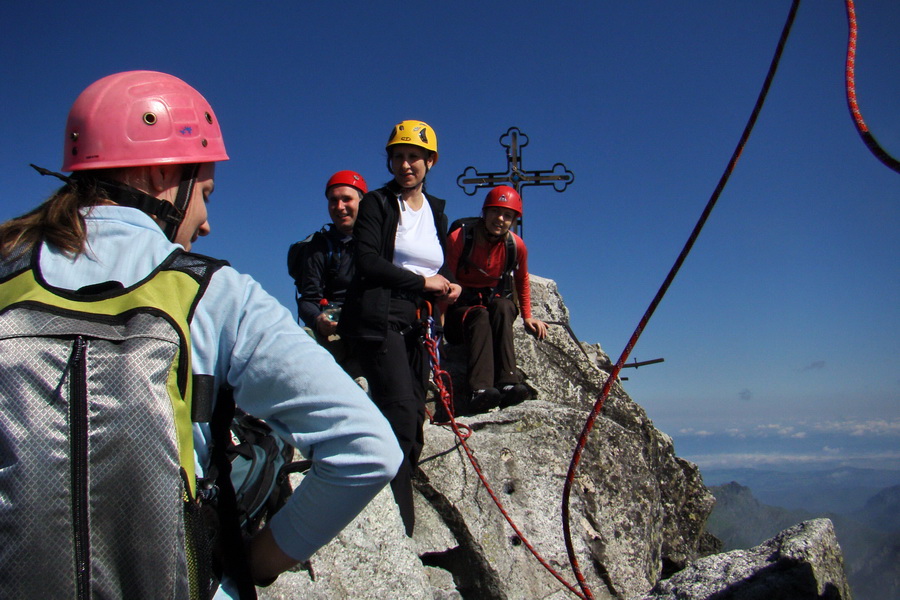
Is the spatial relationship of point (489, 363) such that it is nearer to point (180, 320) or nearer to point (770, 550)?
point (770, 550)

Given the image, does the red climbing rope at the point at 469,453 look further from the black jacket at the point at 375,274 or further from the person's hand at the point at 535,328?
the person's hand at the point at 535,328

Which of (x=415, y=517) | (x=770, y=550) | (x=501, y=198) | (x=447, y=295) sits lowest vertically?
(x=415, y=517)

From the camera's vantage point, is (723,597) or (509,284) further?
(509,284)

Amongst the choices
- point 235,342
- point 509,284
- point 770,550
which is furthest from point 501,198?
point 235,342

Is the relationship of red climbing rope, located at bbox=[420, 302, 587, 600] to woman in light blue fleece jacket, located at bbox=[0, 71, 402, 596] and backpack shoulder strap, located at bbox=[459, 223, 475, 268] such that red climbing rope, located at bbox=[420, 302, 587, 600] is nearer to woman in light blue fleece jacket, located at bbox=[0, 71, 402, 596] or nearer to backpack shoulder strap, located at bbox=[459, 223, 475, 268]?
backpack shoulder strap, located at bbox=[459, 223, 475, 268]

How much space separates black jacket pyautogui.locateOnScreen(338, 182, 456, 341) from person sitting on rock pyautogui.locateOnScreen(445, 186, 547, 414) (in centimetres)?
168

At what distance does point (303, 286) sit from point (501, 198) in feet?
7.25

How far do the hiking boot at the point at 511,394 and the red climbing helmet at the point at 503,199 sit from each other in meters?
1.76

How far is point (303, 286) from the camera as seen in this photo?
6027mm

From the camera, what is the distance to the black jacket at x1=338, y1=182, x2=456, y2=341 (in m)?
4.47

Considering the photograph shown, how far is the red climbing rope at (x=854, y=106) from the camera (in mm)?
1985

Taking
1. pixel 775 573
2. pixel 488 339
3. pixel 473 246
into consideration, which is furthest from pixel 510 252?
pixel 775 573

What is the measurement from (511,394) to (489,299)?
1.00m

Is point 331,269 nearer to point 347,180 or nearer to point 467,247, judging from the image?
point 347,180
